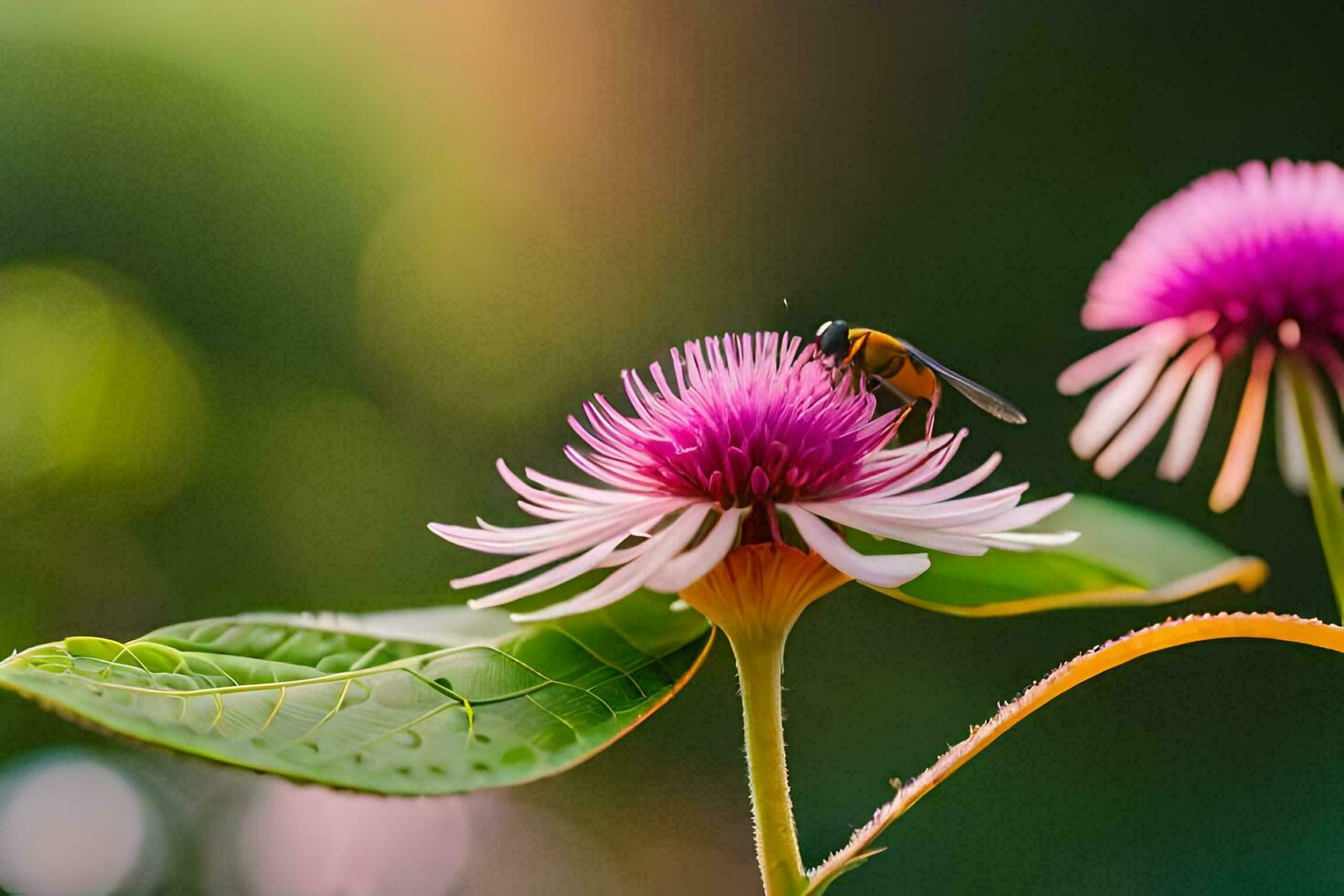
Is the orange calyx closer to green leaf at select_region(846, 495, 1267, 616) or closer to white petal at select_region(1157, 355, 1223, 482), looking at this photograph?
green leaf at select_region(846, 495, 1267, 616)

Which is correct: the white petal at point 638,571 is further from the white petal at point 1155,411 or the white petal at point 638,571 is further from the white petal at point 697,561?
the white petal at point 1155,411

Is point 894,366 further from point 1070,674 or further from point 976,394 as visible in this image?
point 1070,674

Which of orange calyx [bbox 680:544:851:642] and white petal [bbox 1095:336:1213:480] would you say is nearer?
orange calyx [bbox 680:544:851:642]

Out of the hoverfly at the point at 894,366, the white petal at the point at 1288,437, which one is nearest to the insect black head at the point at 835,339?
the hoverfly at the point at 894,366

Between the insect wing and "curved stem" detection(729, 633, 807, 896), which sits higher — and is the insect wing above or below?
above

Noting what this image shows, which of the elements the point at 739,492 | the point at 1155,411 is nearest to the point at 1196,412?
the point at 1155,411

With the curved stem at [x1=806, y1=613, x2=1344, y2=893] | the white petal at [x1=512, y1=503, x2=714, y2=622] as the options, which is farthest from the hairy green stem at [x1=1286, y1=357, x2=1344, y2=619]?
the white petal at [x1=512, y1=503, x2=714, y2=622]
